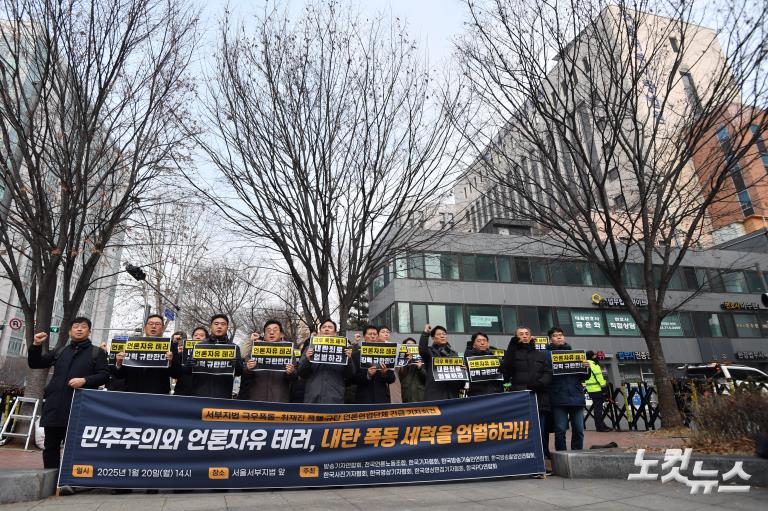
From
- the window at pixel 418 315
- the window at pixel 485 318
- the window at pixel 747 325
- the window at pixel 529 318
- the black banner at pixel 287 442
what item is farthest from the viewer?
the window at pixel 747 325

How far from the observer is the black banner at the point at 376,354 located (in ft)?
23.0

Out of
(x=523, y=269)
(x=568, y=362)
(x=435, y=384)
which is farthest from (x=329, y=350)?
(x=523, y=269)

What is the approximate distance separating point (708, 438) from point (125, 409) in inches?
321

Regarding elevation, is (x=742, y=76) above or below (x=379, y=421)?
above

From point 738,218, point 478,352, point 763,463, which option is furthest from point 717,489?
point 738,218

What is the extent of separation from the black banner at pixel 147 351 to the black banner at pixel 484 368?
453 centimetres

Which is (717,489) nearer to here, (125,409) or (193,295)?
(125,409)

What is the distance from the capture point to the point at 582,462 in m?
6.38

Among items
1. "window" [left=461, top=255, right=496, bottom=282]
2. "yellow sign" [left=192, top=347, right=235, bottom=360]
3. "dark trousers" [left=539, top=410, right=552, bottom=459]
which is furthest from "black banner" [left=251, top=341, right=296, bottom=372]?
"window" [left=461, top=255, right=496, bottom=282]

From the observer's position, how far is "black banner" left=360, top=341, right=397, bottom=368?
701 cm

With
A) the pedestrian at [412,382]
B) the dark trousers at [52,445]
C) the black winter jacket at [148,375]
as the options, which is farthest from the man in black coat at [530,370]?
the dark trousers at [52,445]

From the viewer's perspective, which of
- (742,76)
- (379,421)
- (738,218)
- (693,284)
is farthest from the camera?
(738,218)

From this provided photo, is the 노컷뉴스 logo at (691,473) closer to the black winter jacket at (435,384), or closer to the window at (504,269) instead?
the black winter jacket at (435,384)

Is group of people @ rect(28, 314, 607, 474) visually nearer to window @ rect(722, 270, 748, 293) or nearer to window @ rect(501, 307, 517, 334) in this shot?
window @ rect(501, 307, 517, 334)
